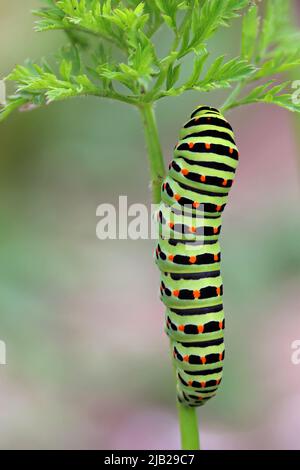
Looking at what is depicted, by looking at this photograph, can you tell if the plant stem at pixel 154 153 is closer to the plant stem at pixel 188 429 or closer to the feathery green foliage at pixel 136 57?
the feathery green foliage at pixel 136 57

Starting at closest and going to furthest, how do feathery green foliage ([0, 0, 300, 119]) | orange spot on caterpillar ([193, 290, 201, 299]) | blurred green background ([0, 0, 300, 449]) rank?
feathery green foliage ([0, 0, 300, 119]) → orange spot on caterpillar ([193, 290, 201, 299]) → blurred green background ([0, 0, 300, 449])

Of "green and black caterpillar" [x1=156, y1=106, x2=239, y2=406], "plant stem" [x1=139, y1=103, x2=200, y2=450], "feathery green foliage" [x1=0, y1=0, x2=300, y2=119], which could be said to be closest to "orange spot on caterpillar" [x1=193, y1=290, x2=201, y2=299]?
"green and black caterpillar" [x1=156, y1=106, x2=239, y2=406]

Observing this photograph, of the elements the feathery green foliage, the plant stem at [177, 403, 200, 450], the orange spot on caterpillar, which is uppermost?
the feathery green foliage

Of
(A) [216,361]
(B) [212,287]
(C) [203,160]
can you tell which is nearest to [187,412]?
(A) [216,361]

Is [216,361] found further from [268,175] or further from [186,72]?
[268,175]

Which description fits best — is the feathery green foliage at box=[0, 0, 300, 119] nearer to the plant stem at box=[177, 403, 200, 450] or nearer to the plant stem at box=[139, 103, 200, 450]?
the plant stem at box=[139, 103, 200, 450]

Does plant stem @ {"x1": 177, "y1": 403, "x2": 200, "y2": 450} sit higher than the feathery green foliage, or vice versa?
the feathery green foliage
